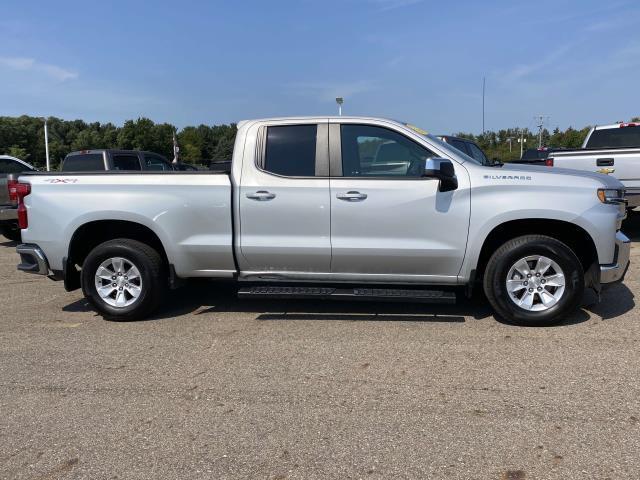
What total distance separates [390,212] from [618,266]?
214 centimetres

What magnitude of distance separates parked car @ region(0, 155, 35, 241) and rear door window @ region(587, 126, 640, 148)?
35.9ft

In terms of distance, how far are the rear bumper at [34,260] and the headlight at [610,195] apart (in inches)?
213

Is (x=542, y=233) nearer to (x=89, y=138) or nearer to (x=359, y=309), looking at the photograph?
(x=359, y=309)

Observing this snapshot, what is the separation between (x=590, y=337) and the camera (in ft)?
15.9

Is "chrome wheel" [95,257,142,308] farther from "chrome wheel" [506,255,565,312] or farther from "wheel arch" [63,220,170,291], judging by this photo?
"chrome wheel" [506,255,565,312]

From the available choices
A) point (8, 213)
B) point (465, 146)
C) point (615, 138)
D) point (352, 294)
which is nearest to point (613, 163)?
point (615, 138)

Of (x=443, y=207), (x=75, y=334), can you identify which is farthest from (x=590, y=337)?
(x=75, y=334)

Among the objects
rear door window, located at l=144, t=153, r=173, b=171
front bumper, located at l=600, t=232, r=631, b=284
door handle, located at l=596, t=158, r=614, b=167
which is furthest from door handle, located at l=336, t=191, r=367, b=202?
rear door window, located at l=144, t=153, r=173, b=171

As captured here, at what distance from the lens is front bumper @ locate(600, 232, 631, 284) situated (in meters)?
4.95

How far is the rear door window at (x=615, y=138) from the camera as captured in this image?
1087 cm

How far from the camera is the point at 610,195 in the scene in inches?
196

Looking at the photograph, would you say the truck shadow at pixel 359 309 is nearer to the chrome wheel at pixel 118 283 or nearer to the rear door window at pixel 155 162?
the chrome wheel at pixel 118 283

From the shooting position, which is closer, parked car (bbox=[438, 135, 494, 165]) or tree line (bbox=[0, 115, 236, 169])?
parked car (bbox=[438, 135, 494, 165])

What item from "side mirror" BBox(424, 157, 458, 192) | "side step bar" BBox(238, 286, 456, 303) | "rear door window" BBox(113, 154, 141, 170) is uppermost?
"rear door window" BBox(113, 154, 141, 170)
